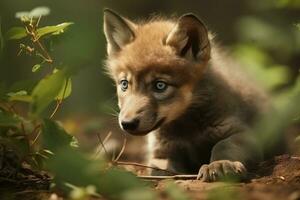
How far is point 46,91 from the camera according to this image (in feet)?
11.0

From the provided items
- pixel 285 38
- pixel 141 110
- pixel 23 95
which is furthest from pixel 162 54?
pixel 285 38

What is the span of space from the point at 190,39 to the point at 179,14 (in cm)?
486

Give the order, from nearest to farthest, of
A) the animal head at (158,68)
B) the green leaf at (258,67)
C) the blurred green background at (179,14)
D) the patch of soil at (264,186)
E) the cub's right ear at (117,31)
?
the patch of soil at (264,186) < the animal head at (158,68) < the cub's right ear at (117,31) < the green leaf at (258,67) < the blurred green background at (179,14)

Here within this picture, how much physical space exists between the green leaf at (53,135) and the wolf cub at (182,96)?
0.63 m

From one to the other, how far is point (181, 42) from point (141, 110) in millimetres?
613

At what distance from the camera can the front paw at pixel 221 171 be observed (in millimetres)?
3869

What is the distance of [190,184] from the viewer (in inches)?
150

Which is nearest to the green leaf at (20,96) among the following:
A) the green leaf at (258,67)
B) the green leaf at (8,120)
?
the green leaf at (8,120)

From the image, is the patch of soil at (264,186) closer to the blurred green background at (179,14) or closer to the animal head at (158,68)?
the animal head at (158,68)

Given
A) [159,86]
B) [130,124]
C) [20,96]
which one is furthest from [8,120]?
[159,86]

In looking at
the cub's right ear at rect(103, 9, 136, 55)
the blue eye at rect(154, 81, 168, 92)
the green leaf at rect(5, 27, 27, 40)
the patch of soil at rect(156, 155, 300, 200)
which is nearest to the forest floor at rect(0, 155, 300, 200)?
the patch of soil at rect(156, 155, 300, 200)

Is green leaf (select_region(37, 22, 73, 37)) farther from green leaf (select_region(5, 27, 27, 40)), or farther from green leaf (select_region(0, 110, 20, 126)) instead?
green leaf (select_region(0, 110, 20, 126))

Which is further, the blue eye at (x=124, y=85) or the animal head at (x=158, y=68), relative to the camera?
the blue eye at (x=124, y=85)

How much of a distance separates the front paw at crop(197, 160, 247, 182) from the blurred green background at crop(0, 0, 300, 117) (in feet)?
6.91
